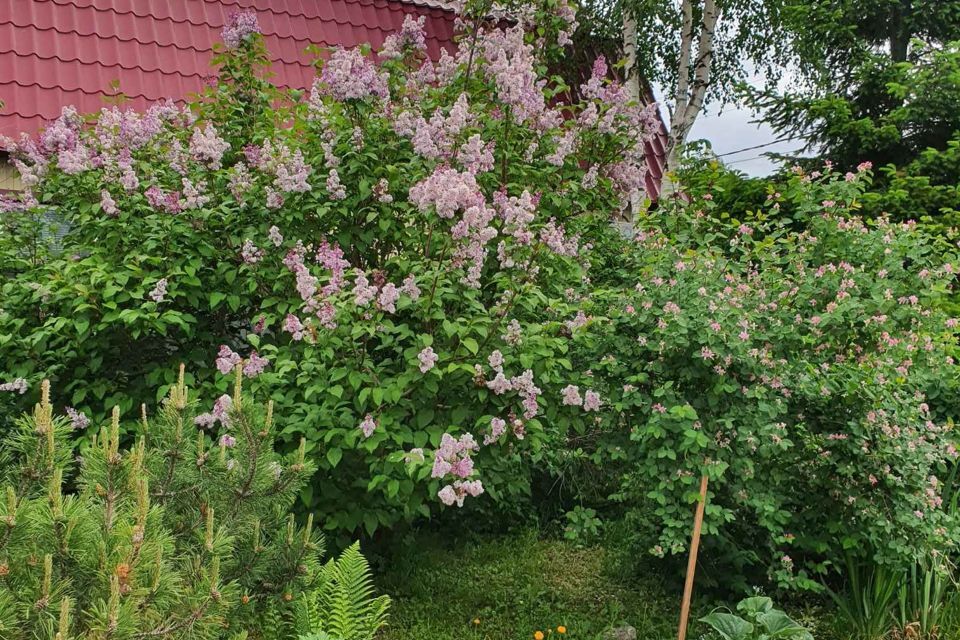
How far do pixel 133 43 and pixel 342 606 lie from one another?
5.33 m

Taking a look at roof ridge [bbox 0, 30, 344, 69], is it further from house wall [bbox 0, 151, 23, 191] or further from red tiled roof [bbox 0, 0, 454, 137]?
house wall [bbox 0, 151, 23, 191]

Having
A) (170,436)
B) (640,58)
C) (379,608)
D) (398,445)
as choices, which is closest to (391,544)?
(398,445)

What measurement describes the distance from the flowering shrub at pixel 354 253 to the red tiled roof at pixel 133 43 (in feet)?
4.94

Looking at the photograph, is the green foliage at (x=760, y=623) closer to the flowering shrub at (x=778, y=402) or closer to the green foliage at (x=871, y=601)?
the flowering shrub at (x=778, y=402)

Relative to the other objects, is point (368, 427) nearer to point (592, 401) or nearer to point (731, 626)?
point (592, 401)

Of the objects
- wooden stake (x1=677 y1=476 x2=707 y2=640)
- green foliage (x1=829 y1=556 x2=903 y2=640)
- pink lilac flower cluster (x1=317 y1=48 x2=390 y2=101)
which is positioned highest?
pink lilac flower cluster (x1=317 y1=48 x2=390 y2=101)

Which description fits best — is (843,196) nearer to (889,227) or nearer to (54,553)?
(889,227)

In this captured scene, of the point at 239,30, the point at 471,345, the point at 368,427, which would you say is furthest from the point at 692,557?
the point at 239,30

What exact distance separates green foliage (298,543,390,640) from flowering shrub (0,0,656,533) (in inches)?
15.7


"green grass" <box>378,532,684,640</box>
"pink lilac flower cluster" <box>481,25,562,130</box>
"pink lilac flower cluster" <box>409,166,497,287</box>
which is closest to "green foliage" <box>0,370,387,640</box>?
"pink lilac flower cluster" <box>409,166,497,287</box>

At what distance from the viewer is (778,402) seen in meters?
3.15

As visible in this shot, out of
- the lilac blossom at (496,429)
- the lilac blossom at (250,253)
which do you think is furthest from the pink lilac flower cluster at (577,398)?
the lilac blossom at (250,253)

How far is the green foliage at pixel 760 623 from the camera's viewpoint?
2857mm

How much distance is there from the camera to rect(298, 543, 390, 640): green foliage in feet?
7.76
